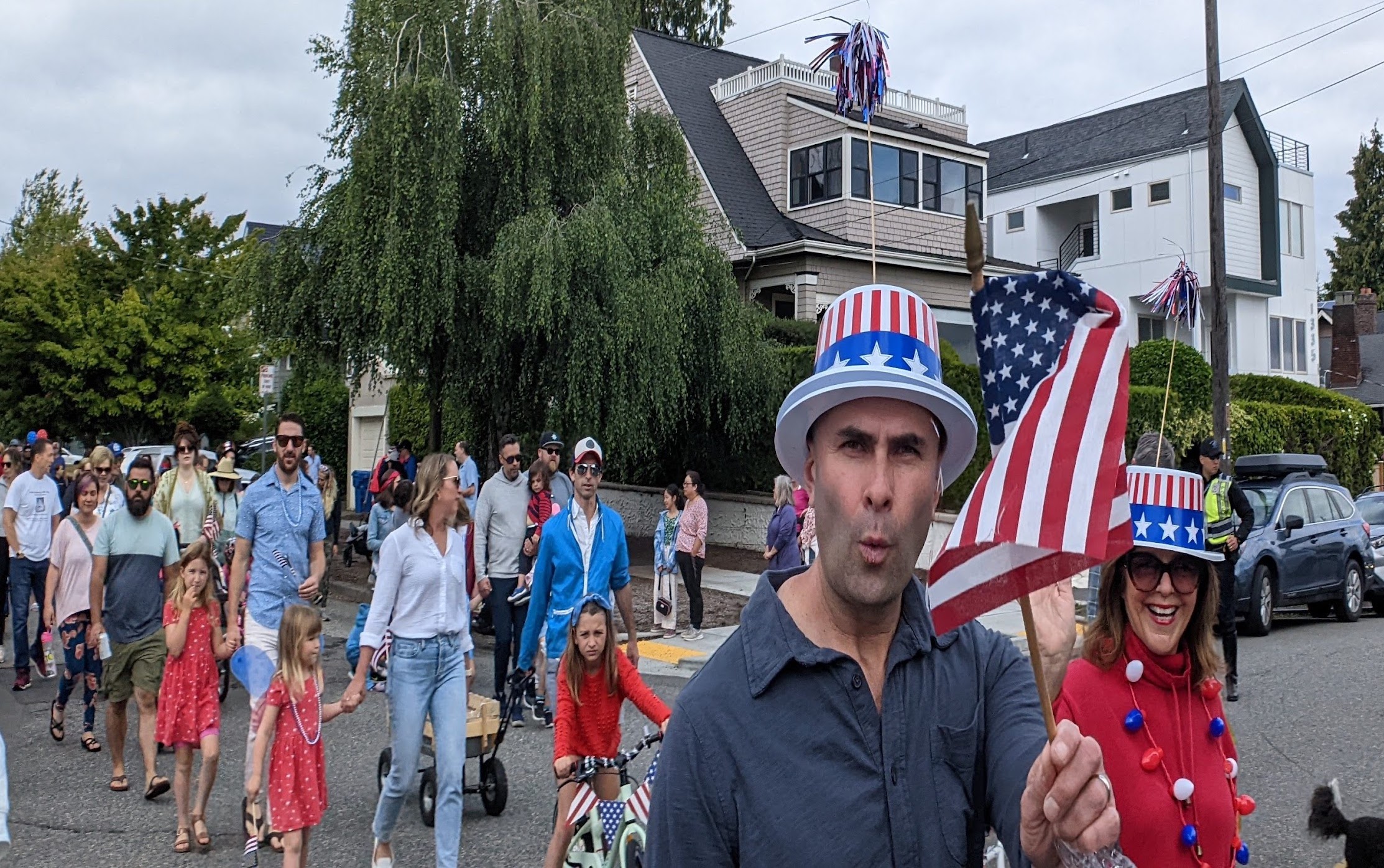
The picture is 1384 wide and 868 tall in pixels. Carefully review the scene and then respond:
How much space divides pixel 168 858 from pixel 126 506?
2.62 meters

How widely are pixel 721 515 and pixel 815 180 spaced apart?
9.59 metres

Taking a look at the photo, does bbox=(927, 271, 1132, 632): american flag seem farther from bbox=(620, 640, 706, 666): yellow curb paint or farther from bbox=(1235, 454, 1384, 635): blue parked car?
bbox=(1235, 454, 1384, 635): blue parked car

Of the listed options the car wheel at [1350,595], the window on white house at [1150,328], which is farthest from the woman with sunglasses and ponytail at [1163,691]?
the window on white house at [1150,328]

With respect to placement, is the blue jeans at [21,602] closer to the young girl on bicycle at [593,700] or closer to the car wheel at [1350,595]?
the young girl on bicycle at [593,700]

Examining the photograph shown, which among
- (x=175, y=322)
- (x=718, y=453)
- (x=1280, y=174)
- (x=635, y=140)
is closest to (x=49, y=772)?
(x=635, y=140)

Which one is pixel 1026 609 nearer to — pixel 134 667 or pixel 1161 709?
pixel 1161 709

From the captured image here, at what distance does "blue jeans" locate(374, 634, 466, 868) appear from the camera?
555 cm

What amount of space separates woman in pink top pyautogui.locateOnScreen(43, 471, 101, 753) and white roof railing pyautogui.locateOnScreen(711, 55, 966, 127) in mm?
21950

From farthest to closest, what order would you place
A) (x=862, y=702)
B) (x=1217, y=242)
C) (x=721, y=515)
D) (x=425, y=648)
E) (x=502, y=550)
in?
(x=721, y=515)
(x=1217, y=242)
(x=502, y=550)
(x=425, y=648)
(x=862, y=702)

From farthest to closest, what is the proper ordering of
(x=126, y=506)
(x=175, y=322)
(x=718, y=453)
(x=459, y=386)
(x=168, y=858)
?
(x=175, y=322) → (x=718, y=453) → (x=459, y=386) → (x=126, y=506) → (x=168, y=858)

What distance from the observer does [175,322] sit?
1202 inches

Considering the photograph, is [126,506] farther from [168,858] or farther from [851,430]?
[851,430]

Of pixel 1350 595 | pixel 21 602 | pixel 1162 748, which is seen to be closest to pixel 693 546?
pixel 21 602

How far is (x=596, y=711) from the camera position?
18.6ft
